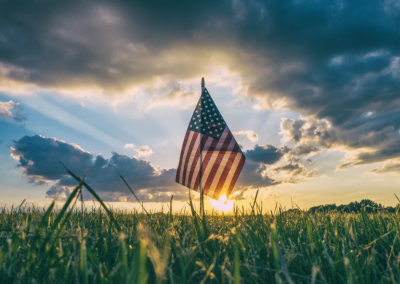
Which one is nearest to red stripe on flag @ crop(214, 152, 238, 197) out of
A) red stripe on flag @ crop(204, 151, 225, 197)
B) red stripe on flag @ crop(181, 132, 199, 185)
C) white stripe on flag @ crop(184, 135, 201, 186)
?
red stripe on flag @ crop(204, 151, 225, 197)

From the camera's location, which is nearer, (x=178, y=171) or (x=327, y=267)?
(x=327, y=267)

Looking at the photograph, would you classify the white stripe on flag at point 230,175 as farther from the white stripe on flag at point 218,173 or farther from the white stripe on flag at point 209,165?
the white stripe on flag at point 209,165

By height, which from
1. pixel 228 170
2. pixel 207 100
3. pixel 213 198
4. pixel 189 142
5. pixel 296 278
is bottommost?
pixel 296 278

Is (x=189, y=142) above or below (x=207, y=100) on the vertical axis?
below

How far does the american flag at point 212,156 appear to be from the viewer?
999 centimetres

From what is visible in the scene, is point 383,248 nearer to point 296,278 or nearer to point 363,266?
point 363,266

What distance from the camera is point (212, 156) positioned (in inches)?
401

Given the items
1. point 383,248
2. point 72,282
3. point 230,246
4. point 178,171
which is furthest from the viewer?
point 178,171

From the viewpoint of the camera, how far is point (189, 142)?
1051cm

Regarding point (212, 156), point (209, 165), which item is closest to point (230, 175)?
point (209, 165)

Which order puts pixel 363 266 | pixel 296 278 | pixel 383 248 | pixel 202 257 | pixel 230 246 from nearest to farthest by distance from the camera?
1. pixel 296 278
2. pixel 363 266
3. pixel 202 257
4. pixel 230 246
5. pixel 383 248

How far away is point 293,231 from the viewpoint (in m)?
2.84

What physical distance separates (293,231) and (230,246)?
106 centimetres

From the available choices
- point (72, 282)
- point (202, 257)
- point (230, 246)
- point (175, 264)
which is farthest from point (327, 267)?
point (72, 282)
